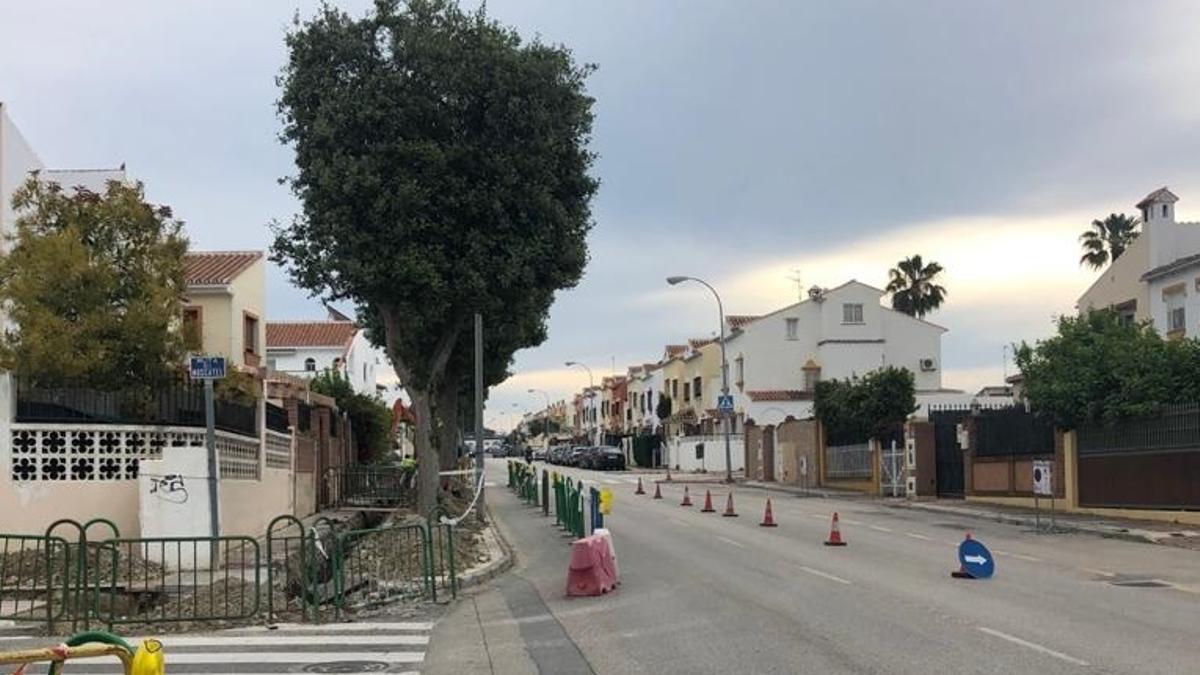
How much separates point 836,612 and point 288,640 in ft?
18.3

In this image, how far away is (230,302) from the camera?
38531mm

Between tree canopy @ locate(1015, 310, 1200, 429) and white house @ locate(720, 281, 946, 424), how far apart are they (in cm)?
4131

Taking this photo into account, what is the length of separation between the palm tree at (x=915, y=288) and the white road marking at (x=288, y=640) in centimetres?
7507

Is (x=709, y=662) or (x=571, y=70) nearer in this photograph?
(x=709, y=662)

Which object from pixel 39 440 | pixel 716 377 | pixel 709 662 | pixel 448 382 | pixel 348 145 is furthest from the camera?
pixel 716 377

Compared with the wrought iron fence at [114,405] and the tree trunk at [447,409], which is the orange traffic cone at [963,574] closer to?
the wrought iron fence at [114,405]

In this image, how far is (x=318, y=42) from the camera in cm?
2178

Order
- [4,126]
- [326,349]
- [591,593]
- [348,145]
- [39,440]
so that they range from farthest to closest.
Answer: [326,349] < [4,126] < [348,145] < [39,440] < [591,593]

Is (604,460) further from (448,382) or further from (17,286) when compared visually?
(17,286)

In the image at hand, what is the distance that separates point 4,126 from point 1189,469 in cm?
2686

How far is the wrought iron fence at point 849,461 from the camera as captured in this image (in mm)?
40897

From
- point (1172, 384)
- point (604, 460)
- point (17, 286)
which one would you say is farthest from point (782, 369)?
point (17, 286)

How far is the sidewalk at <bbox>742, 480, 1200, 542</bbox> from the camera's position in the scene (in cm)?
2170

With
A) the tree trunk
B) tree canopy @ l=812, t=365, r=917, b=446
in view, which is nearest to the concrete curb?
the tree trunk
